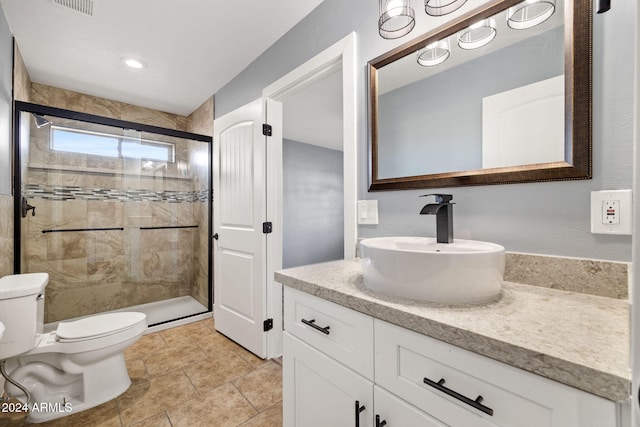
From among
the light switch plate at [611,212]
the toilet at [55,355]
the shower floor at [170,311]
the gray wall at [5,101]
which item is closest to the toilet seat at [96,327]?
the toilet at [55,355]

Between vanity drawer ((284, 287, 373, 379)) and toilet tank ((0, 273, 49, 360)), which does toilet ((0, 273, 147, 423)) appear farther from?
vanity drawer ((284, 287, 373, 379))

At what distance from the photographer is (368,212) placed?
137 centimetres

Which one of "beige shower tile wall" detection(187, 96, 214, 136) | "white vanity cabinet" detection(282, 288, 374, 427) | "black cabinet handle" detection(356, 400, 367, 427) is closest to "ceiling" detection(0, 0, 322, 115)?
"beige shower tile wall" detection(187, 96, 214, 136)

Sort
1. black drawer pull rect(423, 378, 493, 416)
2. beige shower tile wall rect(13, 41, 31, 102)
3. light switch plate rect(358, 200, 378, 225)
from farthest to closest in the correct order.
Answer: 1. beige shower tile wall rect(13, 41, 31, 102)
2. light switch plate rect(358, 200, 378, 225)
3. black drawer pull rect(423, 378, 493, 416)

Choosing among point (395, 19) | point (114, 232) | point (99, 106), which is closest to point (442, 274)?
point (395, 19)

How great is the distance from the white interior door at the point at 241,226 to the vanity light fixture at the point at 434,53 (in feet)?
4.03

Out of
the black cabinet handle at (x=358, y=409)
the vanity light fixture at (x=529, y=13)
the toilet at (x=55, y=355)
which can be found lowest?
the toilet at (x=55, y=355)

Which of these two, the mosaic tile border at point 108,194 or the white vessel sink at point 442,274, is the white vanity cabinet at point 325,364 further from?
the mosaic tile border at point 108,194

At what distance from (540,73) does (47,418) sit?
2719 millimetres

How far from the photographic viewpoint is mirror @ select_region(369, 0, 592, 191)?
816 mm

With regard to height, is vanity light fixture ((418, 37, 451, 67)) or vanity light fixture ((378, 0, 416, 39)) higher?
vanity light fixture ((378, 0, 416, 39))

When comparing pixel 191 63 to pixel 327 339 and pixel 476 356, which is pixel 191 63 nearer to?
pixel 327 339

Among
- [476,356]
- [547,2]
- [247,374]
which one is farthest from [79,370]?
[547,2]

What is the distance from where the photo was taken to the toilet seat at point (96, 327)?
152 centimetres
